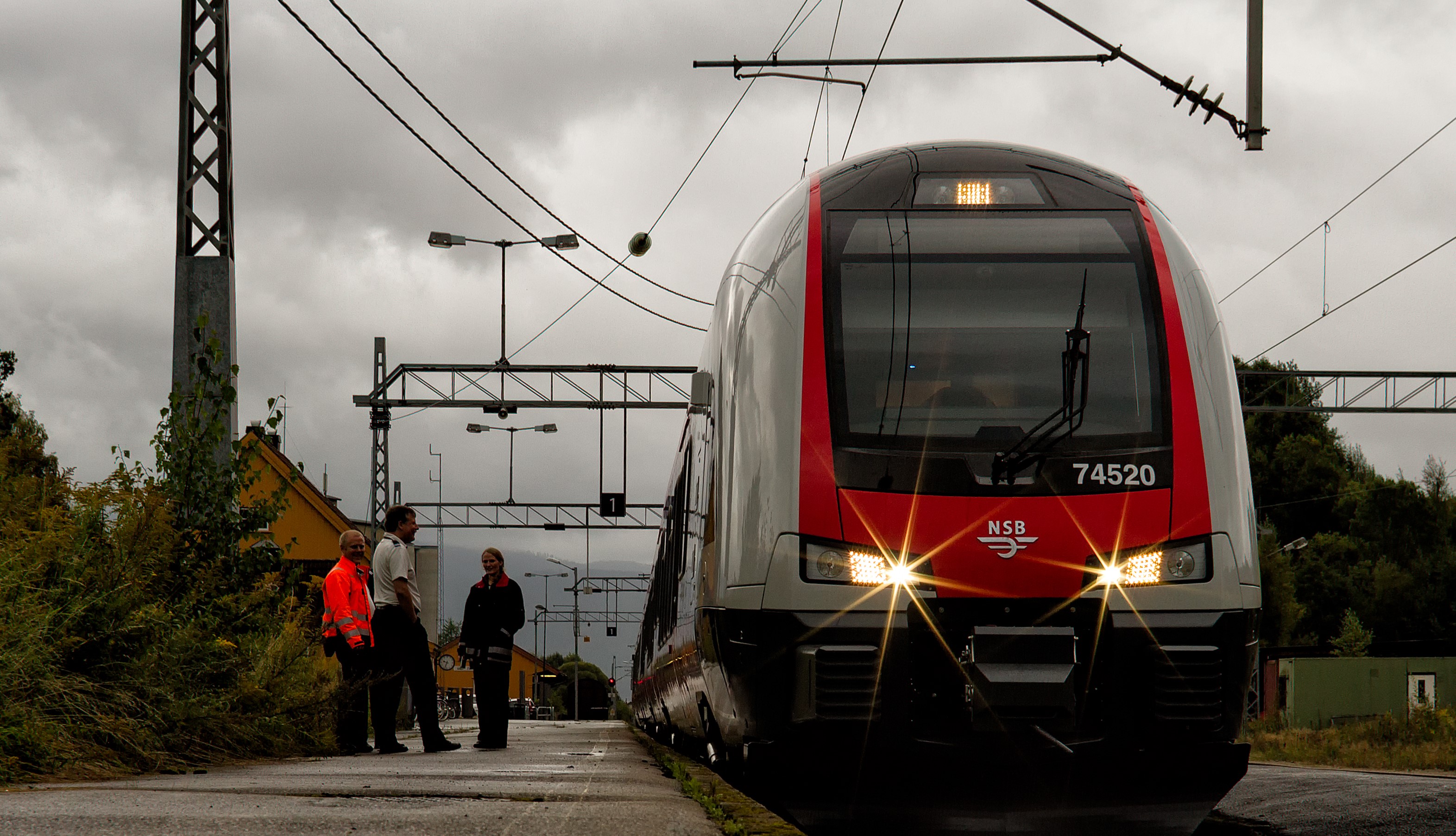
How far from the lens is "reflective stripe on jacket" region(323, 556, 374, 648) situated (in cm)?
1026

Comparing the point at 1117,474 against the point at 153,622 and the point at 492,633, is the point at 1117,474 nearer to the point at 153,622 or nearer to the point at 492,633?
the point at 153,622

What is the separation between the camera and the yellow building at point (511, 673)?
33094 mm

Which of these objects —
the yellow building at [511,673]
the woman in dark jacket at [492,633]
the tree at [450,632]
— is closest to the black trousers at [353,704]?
the yellow building at [511,673]

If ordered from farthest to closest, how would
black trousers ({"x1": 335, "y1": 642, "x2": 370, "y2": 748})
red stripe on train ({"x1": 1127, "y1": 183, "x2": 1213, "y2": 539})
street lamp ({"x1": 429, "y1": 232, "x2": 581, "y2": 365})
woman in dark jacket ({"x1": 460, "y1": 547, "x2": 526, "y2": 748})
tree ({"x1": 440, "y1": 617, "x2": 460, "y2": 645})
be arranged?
tree ({"x1": 440, "y1": 617, "x2": 460, "y2": 645})
street lamp ({"x1": 429, "y1": 232, "x2": 581, "y2": 365})
woman in dark jacket ({"x1": 460, "y1": 547, "x2": 526, "y2": 748})
black trousers ({"x1": 335, "y1": 642, "x2": 370, "y2": 748})
red stripe on train ({"x1": 1127, "y1": 183, "x2": 1213, "y2": 539})

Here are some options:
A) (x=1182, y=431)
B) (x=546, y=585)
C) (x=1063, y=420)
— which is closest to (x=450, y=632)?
(x=546, y=585)

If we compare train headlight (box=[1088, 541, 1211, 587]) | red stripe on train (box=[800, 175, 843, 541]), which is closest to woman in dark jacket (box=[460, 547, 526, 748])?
red stripe on train (box=[800, 175, 843, 541])

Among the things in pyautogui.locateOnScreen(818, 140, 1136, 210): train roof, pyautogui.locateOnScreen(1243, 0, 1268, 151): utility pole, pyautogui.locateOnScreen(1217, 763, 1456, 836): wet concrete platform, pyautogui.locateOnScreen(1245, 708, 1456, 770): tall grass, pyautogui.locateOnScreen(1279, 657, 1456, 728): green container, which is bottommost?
pyautogui.locateOnScreen(1279, 657, 1456, 728): green container

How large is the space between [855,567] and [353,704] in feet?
17.3

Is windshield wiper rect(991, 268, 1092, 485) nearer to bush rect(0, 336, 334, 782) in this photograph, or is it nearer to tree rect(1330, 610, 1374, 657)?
bush rect(0, 336, 334, 782)

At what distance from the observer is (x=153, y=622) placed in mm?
8117

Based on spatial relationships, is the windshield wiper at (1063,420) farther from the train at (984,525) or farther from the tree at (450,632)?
the tree at (450,632)

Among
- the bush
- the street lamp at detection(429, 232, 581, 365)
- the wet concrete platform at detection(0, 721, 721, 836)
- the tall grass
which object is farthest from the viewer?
the street lamp at detection(429, 232, 581, 365)

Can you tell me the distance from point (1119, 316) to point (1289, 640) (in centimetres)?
5164

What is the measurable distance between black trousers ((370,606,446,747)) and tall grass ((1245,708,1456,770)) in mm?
8486
